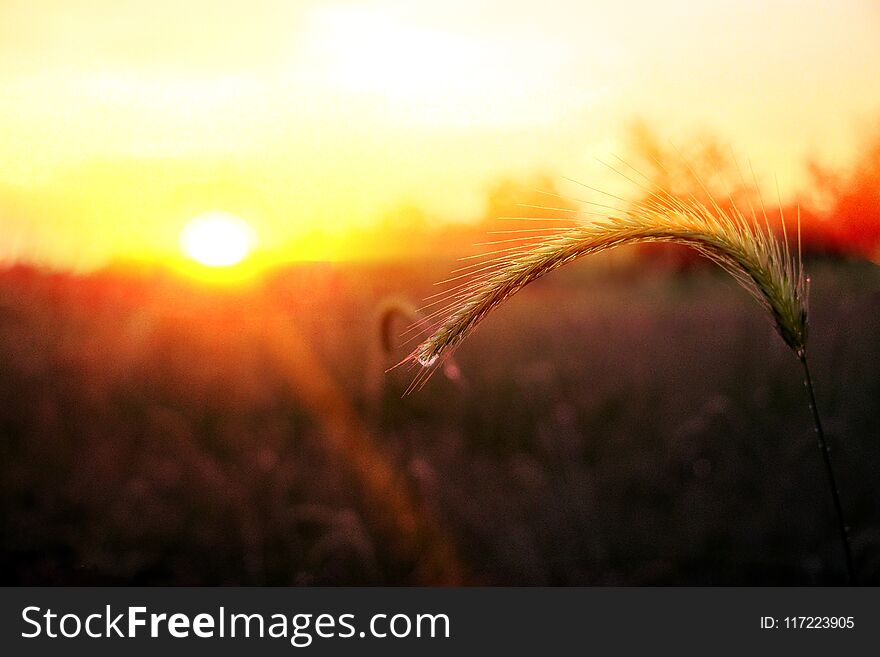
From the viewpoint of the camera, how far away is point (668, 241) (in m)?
1.29

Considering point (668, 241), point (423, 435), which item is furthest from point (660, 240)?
point (423, 435)

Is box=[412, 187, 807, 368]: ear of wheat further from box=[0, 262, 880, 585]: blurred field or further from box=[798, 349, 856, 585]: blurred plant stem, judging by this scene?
box=[0, 262, 880, 585]: blurred field

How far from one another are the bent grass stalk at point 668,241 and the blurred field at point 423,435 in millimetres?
948

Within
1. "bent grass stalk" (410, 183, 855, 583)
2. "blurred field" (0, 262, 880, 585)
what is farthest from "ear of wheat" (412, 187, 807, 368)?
"blurred field" (0, 262, 880, 585)

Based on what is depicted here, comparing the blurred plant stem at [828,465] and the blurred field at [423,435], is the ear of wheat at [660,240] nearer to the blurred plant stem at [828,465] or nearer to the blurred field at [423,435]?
the blurred plant stem at [828,465]

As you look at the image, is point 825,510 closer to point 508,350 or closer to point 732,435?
point 732,435

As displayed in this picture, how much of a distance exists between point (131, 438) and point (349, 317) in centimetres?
79

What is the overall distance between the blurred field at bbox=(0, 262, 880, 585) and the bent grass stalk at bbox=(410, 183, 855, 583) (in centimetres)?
95

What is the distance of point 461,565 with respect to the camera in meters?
2.06

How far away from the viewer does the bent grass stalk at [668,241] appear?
1.25 metres

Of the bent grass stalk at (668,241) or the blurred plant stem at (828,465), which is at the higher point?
the bent grass stalk at (668,241)

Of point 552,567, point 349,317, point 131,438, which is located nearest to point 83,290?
point 131,438

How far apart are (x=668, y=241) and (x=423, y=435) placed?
120 centimetres

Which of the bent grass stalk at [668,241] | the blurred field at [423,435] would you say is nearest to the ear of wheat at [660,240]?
the bent grass stalk at [668,241]
